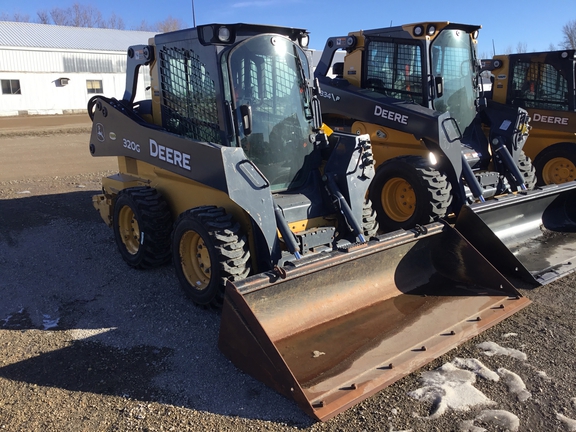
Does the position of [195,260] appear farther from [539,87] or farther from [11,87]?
[11,87]

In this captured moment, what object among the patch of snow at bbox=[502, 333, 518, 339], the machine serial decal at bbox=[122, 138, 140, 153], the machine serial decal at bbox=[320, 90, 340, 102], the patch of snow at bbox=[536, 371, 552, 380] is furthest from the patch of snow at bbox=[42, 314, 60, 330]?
the machine serial decal at bbox=[320, 90, 340, 102]

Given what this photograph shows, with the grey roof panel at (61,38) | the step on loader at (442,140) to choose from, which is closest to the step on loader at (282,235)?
the step on loader at (442,140)

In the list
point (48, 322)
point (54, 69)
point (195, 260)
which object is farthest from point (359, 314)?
point (54, 69)

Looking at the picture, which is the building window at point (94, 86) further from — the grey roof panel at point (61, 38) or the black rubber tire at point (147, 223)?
the black rubber tire at point (147, 223)

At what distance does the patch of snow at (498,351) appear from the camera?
157 inches

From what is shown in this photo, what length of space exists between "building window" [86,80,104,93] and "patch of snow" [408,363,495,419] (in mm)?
31558

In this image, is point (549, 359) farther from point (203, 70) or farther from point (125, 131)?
point (125, 131)

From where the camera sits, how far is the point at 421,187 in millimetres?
6262

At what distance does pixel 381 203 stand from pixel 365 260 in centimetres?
248

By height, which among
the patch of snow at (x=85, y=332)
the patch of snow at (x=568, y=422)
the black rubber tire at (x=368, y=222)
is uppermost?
the black rubber tire at (x=368, y=222)

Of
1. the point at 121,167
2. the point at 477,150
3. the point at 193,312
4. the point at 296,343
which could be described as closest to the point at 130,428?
the point at 296,343

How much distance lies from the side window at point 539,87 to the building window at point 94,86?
27.7 meters

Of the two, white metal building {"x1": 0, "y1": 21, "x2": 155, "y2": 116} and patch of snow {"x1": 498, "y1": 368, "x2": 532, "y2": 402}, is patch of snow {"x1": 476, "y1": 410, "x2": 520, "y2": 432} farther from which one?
white metal building {"x1": 0, "y1": 21, "x2": 155, "y2": 116}

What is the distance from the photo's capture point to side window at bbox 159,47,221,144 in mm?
4871
